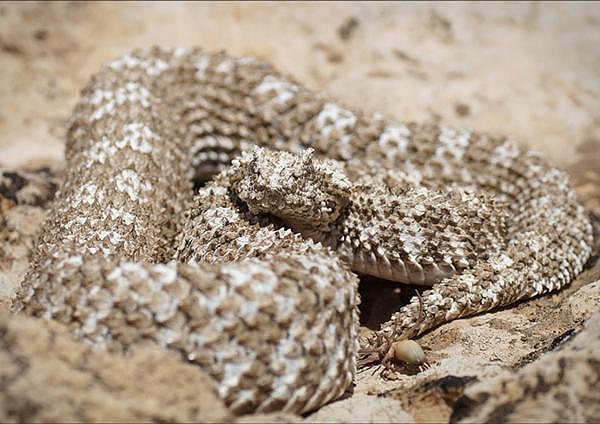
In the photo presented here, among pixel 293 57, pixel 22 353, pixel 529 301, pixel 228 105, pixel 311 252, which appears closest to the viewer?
pixel 22 353

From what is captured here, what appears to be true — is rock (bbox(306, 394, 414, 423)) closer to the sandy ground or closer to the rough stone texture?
the rough stone texture

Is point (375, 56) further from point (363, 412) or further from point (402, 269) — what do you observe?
point (363, 412)

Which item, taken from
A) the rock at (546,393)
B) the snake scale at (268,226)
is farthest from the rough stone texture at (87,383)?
the rock at (546,393)

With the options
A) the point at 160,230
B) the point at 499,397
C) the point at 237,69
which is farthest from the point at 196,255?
the point at 237,69

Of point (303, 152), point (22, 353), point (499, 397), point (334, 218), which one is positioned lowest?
point (499, 397)

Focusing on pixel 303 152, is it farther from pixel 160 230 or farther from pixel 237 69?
pixel 237 69

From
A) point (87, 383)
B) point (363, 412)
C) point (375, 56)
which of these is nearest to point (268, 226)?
point (363, 412)
